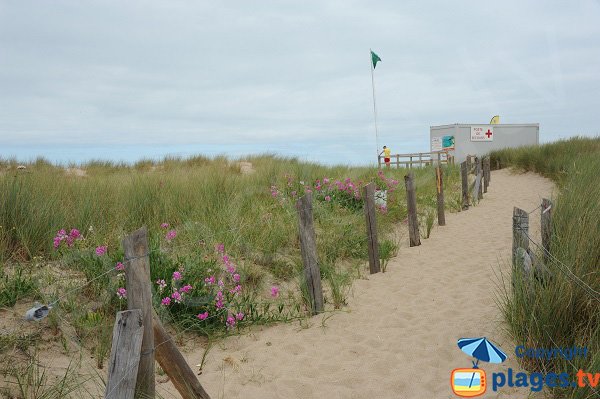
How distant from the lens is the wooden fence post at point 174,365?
117 inches

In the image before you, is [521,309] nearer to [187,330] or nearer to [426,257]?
[187,330]

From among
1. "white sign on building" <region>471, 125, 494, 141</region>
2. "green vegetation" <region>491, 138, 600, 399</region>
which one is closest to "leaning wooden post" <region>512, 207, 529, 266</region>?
"green vegetation" <region>491, 138, 600, 399</region>

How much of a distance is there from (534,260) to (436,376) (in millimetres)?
1268

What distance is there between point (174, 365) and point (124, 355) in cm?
56

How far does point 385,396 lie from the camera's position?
362 centimetres

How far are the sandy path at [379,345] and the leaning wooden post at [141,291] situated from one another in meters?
0.94

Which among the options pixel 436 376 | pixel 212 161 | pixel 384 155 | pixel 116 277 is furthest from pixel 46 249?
pixel 384 155

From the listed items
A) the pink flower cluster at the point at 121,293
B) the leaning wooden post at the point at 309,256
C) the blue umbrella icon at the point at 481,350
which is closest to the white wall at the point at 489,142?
the leaning wooden post at the point at 309,256

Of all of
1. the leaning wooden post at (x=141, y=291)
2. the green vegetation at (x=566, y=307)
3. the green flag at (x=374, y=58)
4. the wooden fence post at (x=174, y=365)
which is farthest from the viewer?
the green flag at (x=374, y=58)

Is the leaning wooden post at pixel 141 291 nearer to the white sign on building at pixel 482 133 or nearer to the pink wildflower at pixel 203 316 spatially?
the pink wildflower at pixel 203 316

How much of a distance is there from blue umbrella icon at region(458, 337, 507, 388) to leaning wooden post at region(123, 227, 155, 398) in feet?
7.94

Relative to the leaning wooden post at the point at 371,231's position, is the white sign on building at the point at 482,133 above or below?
above

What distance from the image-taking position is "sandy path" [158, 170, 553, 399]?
3.77 metres

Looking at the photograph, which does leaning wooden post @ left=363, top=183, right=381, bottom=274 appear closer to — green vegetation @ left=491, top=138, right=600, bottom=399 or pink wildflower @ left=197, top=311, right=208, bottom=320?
green vegetation @ left=491, top=138, right=600, bottom=399
